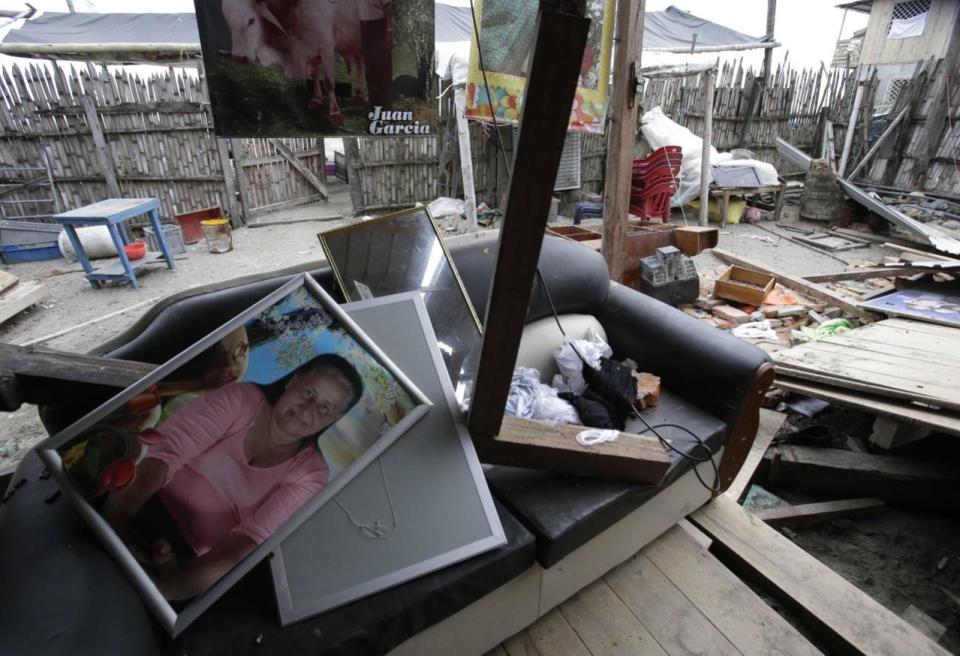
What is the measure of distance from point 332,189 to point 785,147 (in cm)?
923

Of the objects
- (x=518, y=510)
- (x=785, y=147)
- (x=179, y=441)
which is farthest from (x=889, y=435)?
(x=785, y=147)

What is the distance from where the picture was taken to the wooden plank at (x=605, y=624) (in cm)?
152

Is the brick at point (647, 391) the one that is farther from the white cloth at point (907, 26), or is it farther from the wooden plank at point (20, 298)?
the white cloth at point (907, 26)

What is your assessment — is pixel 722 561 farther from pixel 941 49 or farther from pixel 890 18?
pixel 890 18

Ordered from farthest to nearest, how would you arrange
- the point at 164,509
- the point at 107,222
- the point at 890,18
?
the point at 890,18, the point at 107,222, the point at 164,509

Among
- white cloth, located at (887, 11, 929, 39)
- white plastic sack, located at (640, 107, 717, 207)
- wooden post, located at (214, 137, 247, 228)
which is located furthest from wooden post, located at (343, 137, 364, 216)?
white cloth, located at (887, 11, 929, 39)

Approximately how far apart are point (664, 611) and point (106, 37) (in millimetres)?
8897

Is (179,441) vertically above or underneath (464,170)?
underneath

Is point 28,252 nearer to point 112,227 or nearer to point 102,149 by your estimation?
point 102,149

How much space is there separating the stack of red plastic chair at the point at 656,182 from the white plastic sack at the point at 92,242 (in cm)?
637

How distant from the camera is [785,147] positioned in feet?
29.7

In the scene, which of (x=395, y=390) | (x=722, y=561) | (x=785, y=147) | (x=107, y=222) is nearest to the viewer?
(x=395, y=390)

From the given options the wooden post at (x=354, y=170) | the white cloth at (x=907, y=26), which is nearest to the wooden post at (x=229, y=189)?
the wooden post at (x=354, y=170)

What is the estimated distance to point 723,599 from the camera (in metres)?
1.68
